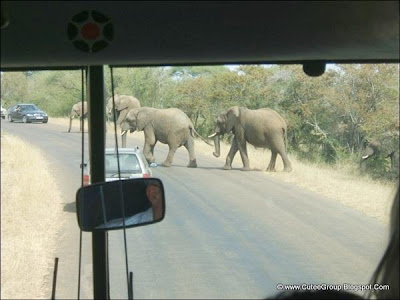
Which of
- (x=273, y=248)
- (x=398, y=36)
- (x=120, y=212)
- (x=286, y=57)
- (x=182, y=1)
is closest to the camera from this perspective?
(x=182, y=1)

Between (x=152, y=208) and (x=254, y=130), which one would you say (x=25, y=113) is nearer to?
(x=152, y=208)

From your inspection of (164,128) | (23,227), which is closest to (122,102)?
(23,227)

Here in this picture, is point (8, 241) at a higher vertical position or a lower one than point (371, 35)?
lower

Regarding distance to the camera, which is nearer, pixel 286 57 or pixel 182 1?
pixel 182 1

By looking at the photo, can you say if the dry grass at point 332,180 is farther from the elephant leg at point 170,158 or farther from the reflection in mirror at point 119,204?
the reflection in mirror at point 119,204

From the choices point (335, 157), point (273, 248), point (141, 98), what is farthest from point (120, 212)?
point (273, 248)

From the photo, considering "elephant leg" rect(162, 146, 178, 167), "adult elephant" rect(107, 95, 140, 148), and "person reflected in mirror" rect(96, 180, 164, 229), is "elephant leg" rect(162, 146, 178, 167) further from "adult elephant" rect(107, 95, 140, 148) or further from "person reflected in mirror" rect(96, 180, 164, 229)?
"person reflected in mirror" rect(96, 180, 164, 229)

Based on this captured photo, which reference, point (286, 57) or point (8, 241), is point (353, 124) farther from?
point (8, 241)

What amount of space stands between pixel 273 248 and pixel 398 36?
2561 mm

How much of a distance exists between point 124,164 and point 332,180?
5.16ft

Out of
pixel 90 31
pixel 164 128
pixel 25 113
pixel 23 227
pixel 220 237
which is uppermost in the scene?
pixel 90 31

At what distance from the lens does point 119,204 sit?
313 centimetres

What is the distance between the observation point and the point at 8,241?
14.5 feet

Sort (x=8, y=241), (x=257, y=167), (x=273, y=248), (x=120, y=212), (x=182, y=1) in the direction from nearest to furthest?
(x=182, y=1) < (x=120, y=212) < (x=8, y=241) < (x=273, y=248) < (x=257, y=167)
